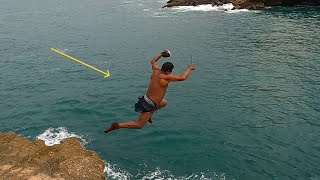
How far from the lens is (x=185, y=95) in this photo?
29.9 meters

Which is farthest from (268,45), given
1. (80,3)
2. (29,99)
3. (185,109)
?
(80,3)

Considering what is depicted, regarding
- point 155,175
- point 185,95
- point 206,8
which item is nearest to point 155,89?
point 155,175

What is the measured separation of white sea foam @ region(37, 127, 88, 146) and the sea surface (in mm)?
70

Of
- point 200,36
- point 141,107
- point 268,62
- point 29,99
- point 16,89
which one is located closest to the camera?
point 141,107

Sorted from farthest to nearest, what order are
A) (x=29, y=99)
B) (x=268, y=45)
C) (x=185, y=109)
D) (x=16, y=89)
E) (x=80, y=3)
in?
(x=80, y=3) < (x=268, y=45) < (x=16, y=89) < (x=29, y=99) < (x=185, y=109)

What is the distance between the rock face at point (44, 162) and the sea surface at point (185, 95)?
1908 mm

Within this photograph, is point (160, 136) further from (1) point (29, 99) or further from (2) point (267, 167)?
(1) point (29, 99)

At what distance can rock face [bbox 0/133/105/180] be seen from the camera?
15.1 metres

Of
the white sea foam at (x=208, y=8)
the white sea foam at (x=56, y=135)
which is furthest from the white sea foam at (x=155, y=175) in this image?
the white sea foam at (x=208, y=8)

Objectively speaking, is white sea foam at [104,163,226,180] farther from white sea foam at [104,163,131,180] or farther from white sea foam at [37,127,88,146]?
white sea foam at [37,127,88,146]

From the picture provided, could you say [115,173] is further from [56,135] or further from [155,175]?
[56,135]

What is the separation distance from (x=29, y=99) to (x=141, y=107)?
18.8 meters

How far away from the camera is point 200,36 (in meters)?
51.4

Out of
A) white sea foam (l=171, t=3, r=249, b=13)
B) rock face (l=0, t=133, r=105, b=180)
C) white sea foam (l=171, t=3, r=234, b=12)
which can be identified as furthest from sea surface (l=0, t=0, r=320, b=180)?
white sea foam (l=171, t=3, r=234, b=12)
